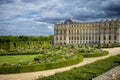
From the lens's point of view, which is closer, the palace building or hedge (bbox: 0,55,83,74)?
→ hedge (bbox: 0,55,83,74)

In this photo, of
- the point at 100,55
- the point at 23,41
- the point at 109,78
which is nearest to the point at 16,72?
the point at 109,78

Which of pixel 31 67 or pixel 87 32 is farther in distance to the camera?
pixel 87 32

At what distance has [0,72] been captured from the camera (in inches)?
503

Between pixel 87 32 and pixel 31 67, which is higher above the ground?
pixel 87 32

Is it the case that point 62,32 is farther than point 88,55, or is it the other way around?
point 62,32

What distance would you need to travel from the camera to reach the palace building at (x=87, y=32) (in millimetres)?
69750

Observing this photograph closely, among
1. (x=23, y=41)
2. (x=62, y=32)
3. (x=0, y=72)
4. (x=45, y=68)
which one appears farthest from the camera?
(x=62, y=32)

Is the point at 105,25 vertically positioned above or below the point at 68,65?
above

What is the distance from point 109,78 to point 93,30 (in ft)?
215

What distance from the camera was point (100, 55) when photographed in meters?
23.1

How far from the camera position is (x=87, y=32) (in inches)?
2923

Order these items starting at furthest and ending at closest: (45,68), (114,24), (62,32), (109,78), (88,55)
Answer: (62,32) → (114,24) → (88,55) → (45,68) → (109,78)

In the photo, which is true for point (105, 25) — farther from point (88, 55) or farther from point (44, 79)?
point (44, 79)

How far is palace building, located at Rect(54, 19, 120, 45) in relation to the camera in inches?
2746
